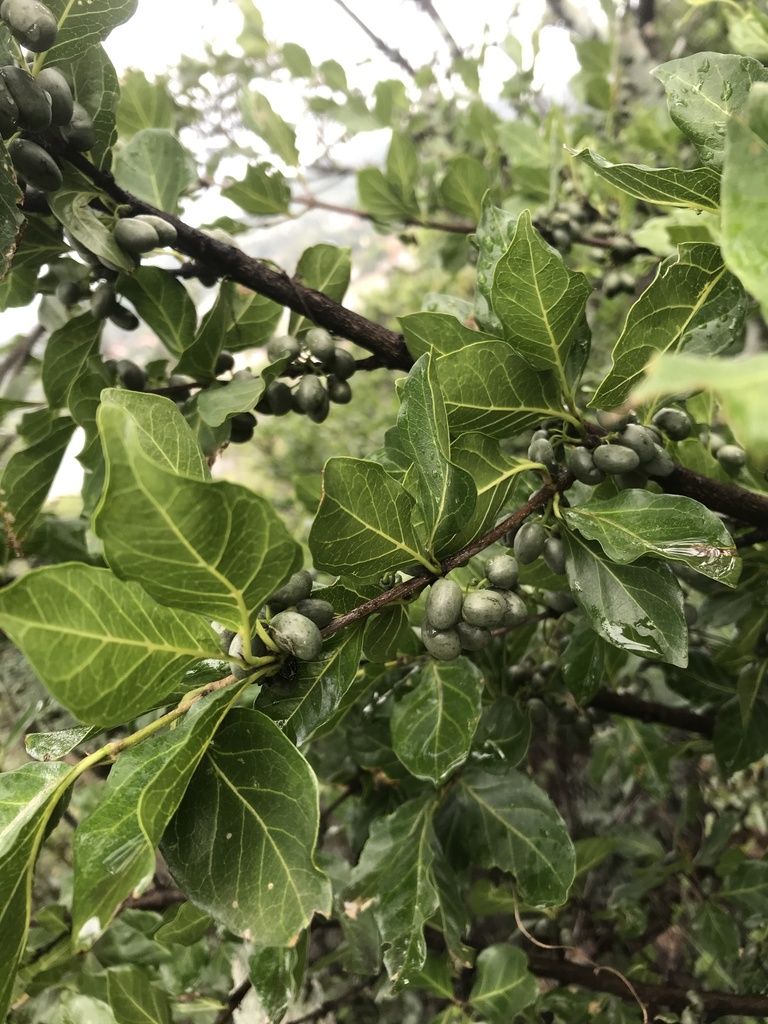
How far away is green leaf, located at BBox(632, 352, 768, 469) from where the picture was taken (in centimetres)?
17

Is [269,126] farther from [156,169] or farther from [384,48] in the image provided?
[384,48]

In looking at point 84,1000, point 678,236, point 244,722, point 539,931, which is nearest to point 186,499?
point 244,722

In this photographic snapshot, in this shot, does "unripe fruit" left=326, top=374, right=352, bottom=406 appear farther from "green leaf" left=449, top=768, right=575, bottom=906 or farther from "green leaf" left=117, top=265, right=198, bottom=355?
"green leaf" left=449, top=768, right=575, bottom=906

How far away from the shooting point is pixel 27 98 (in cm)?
60

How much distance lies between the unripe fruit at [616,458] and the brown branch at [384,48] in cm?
239

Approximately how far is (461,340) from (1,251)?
0.44 meters

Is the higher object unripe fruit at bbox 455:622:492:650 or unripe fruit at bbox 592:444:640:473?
unripe fruit at bbox 592:444:640:473

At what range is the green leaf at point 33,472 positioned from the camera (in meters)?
0.94

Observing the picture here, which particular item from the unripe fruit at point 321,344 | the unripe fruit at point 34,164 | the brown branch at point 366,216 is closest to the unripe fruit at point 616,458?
the unripe fruit at point 321,344

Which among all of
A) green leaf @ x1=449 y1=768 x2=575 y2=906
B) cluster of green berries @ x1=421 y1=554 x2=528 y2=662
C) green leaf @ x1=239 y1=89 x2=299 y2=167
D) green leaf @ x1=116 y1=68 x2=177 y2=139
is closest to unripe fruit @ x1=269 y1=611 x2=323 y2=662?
cluster of green berries @ x1=421 y1=554 x2=528 y2=662

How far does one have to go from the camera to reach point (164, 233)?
2.35 ft

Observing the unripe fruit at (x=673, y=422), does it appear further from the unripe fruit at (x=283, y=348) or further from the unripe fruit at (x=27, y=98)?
the unripe fruit at (x=27, y=98)

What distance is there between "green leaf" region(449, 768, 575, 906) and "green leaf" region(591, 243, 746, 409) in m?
0.55

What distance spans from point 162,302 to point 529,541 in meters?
0.52
